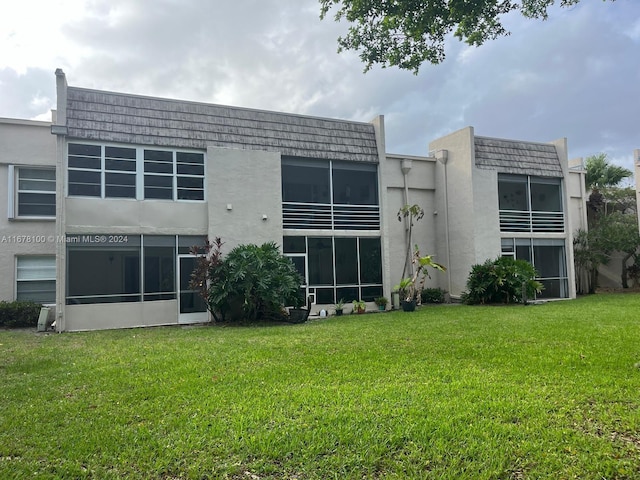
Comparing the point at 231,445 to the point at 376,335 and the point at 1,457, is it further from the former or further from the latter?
the point at 376,335

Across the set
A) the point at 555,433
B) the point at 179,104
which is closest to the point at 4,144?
the point at 179,104

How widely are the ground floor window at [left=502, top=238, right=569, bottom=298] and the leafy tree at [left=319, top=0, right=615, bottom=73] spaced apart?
529 inches

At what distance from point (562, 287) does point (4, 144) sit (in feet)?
74.0

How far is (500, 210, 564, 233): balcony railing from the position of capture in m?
19.0

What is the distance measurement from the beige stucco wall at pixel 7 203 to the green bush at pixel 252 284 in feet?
21.3

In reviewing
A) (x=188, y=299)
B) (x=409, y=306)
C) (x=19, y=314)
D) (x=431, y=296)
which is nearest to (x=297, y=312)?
(x=188, y=299)

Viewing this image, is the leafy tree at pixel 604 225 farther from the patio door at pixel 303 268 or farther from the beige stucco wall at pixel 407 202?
the patio door at pixel 303 268

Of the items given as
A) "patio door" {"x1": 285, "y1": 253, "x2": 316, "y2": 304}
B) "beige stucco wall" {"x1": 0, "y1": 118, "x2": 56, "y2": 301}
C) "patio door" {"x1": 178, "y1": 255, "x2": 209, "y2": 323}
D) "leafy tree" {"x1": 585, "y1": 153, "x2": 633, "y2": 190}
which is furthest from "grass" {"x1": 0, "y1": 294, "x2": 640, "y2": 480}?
"leafy tree" {"x1": 585, "y1": 153, "x2": 633, "y2": 190}

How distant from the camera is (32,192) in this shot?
15.1 metres

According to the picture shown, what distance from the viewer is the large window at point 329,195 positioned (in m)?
15.8

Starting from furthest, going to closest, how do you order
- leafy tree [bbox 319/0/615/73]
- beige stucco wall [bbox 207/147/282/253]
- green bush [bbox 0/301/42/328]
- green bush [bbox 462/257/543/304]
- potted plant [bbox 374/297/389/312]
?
1. green bush [bbox 462/257/543/304]
2. potted plant [bbox 374/297/389/312]
3. beige stucco wall [bbox 207/147/282/253]
4. green bush [bbox 0/301/42/328]
5. leafy tree [bbox 319/0/615/73]

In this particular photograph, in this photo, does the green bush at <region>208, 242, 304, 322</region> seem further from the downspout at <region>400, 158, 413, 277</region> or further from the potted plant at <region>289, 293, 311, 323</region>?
the downspout at <region>400, 158, 413, 277</region>

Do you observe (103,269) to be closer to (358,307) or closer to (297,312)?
(297,312)

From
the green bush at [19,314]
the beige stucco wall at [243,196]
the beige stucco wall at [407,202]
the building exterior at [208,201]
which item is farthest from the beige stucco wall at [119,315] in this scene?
the beige stucco wall at [407,202]
